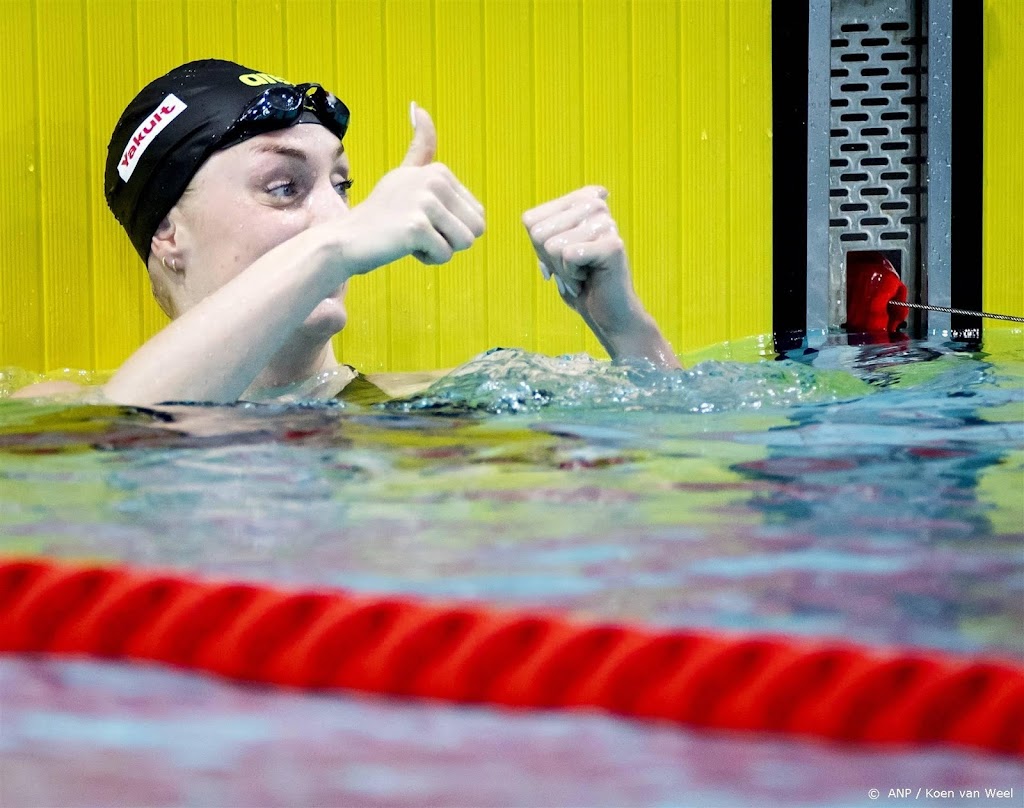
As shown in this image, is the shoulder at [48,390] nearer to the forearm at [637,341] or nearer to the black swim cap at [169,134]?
the black swim cap at [169,134]

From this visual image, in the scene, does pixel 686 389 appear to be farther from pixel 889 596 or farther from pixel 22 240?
pixel 22 240

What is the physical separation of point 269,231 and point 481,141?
108cm

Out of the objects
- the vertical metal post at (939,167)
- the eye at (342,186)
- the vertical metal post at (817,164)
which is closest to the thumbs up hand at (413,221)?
the eye at (342,186)

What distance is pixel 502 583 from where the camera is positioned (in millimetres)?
1113

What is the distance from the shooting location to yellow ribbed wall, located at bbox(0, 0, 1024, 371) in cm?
315

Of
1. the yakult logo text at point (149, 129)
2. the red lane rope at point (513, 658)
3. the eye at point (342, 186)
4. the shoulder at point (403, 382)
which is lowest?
the red lane rope at point (513, 658)

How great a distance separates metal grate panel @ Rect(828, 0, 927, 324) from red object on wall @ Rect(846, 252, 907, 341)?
3 centimetres

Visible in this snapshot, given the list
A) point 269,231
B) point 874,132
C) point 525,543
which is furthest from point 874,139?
point 525,543

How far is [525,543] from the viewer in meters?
1.23

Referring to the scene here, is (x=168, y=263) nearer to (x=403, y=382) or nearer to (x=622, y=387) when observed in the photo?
(x=403, y=382)

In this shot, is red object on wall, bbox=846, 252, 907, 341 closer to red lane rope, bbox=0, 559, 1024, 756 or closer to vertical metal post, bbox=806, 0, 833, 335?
vertical metal post, bbox=806, 0, 833, 335

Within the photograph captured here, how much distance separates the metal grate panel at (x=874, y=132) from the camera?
11.2 feet

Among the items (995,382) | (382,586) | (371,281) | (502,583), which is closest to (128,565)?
(382,586)

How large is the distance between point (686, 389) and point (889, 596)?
3.88 ft
